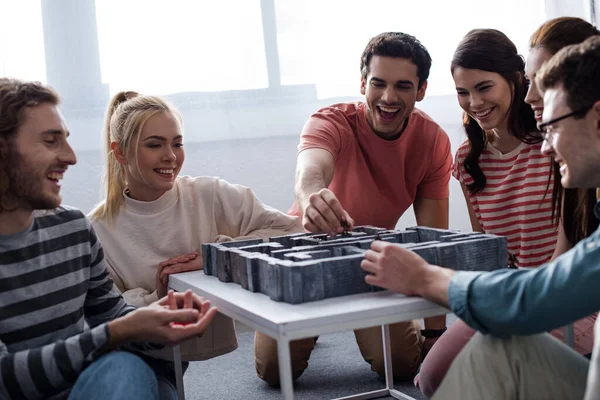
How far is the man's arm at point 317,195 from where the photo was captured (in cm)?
190

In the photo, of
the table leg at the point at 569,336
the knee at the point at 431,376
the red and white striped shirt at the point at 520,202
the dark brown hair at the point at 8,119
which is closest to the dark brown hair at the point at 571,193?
the red and white striped shirt at the point at 520,202

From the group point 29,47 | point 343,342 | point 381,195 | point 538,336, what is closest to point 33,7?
point 29,47

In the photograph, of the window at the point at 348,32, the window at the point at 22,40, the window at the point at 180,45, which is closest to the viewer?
the window at the point at 22,40

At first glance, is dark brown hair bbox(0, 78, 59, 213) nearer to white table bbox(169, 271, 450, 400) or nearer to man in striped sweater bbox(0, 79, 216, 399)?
man in striped sweater bbox(0, 79, 216, 399)

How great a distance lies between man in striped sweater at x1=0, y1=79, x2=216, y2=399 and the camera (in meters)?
1.48

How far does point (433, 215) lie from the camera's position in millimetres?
2865

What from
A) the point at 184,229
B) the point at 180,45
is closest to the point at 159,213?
the point at 184,229

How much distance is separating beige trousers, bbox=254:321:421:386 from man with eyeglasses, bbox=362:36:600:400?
1.41 metres

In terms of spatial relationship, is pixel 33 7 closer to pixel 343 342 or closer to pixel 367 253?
pixel 343 342

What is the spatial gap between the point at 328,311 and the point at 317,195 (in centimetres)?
59

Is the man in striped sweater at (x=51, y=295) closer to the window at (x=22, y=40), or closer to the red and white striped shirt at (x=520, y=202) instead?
the red and white striped shirt at (x=520, y=202)

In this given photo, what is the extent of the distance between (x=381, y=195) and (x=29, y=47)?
1835 mm

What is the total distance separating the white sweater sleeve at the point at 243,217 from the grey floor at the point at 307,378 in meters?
0.71

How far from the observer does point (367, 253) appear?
1.48 m
